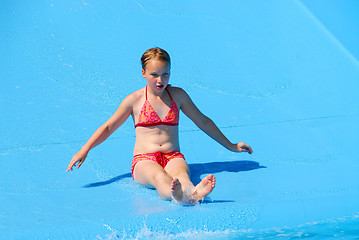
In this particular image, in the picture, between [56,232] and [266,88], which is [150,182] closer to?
[56,232]

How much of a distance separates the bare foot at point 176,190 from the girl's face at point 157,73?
0.75 m

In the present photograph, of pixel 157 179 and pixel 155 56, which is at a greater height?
pixel 155 56

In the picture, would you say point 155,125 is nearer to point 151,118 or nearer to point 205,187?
point 151,118

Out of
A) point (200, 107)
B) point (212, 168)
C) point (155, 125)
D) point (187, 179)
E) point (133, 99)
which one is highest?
point (200, 107)

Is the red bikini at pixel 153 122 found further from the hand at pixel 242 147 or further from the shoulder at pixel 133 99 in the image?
the hand at pixel 242 147

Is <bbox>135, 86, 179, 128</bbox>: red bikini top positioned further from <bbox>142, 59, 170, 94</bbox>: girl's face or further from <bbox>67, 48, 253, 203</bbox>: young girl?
<bbox>142, 59, 170, 94</bbox>: girl's face

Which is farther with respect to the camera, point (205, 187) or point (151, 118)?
point (151, 118)

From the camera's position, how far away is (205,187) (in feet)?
10.1

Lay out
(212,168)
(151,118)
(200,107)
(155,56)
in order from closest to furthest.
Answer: (155,56), (151,118), (212,168), (200,107)

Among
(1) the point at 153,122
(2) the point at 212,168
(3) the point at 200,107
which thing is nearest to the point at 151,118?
(1) the point at 153,122

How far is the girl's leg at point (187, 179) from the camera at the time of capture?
3.01m

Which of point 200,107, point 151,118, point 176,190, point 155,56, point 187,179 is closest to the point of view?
point 176,190

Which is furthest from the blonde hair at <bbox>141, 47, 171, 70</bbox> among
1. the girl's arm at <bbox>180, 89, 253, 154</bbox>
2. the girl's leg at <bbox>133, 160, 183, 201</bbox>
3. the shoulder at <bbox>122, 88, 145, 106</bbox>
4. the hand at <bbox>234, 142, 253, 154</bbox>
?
the hand at <bbox>234, 142, 253, 154</bbox>

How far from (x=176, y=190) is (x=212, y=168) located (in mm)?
916
